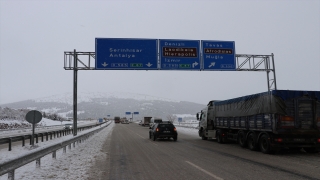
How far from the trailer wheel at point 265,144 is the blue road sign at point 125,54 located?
1065 cm

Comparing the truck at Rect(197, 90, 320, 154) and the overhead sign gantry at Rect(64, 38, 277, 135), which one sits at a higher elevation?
the overhead sign gantry at Rect(64, 38, 277, 135)

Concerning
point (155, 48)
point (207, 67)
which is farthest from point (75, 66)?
point (207, 67)

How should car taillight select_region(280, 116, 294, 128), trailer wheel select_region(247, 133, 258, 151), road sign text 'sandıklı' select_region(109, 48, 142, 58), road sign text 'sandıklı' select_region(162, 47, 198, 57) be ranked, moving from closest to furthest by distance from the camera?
car taillight select_region(280, 116, 294, 128) → trailer wheel select_region(247, 133, 258, 151) → road sign text 'sandıklı' select_region(109, 48, 142, 58) → road sign text 'sandıklı' select_region(162, 47, 198, 57)

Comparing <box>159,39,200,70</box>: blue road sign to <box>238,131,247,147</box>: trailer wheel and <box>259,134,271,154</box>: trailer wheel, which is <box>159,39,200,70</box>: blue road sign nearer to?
<box>238,131,247,147</box>: trailer wheel

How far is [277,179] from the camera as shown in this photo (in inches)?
295

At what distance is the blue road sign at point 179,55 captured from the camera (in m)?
22.2

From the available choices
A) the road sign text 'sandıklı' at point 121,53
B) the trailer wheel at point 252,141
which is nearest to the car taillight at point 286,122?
the trailer wheel at point 252,141

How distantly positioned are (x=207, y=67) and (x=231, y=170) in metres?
14.5

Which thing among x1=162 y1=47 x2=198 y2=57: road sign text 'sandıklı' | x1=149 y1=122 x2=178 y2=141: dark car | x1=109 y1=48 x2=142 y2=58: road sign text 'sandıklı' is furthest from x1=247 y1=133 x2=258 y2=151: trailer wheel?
x1=109 y1=48 x2=142 y2=58: road sign text 'sandıklı'

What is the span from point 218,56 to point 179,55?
3.26 meters

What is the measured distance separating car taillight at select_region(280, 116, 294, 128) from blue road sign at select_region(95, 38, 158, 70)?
37.5ft

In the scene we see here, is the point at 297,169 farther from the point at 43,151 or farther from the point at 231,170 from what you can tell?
the point at 43,151

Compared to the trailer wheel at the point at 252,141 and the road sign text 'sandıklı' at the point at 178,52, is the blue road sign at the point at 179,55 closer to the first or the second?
the road sign text 'sandıklı' at the point at 178,52

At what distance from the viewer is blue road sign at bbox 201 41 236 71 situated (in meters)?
22.7
